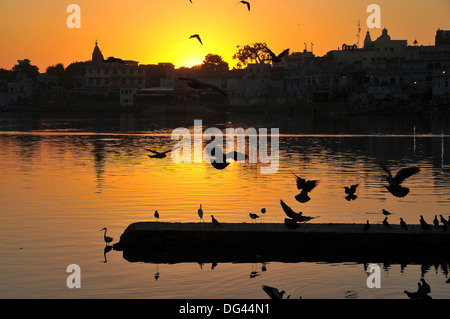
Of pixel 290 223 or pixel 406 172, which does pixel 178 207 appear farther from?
pixel 406 172

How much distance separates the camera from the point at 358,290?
54.6 ft

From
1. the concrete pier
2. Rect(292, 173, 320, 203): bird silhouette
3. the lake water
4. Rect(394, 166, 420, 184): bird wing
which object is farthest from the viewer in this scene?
the concrete pier

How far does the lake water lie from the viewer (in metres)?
16.9

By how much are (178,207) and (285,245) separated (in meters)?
9.38

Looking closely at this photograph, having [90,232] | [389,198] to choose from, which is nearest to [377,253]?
[90,232]

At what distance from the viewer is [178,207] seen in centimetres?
2780

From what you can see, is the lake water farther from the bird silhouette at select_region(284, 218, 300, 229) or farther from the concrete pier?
the bird silhouette at select_region(284, 218, 300, 229)

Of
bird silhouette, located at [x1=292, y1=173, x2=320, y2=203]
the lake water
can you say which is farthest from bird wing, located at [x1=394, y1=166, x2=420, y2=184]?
the lake water

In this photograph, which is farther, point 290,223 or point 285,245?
point 285,245

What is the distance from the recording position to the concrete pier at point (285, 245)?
61.5 ft

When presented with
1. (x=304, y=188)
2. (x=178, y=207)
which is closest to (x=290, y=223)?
(x=304, y=188)

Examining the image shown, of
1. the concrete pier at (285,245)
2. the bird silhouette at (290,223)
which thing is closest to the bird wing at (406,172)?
the bird silhouette at (290,223)

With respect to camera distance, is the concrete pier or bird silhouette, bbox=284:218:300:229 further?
the concrete pier

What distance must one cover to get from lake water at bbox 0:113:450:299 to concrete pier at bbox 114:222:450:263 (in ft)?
1.35
